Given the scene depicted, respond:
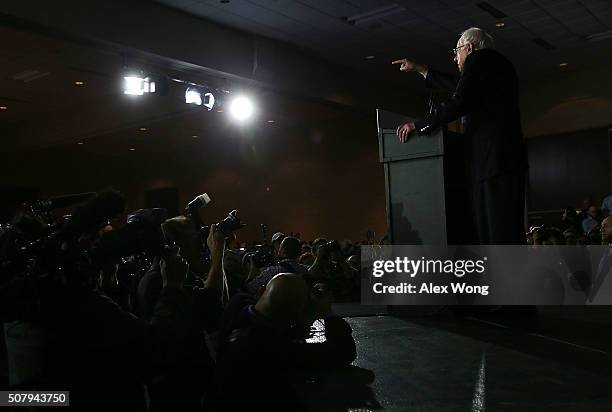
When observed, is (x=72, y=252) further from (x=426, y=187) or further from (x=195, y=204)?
(x=426, y=187)

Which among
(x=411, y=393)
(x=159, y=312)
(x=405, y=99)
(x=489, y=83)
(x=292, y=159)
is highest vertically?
(x=405, y=99)

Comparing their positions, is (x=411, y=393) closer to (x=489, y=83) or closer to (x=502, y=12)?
(x=489, y=83)

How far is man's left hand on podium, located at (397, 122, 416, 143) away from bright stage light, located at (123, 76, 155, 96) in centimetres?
581

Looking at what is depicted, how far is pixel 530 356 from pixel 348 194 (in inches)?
445

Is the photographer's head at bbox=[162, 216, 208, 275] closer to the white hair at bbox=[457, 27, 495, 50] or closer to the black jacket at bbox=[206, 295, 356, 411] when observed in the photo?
the black jacket at bbox=[206, 295, 356, 411]

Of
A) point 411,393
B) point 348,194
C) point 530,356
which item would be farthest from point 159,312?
point 348,194

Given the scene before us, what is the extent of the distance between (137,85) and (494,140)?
20.9 ft

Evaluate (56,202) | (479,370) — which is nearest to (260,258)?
(56,202)

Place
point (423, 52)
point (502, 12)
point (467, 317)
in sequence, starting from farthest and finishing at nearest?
point (423, 52), point (502, 12), point (467, 317)

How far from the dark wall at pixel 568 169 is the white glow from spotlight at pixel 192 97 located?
21.7 ft

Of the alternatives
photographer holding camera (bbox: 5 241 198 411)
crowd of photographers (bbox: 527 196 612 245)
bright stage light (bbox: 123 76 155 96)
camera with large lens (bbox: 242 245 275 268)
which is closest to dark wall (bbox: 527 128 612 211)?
crowd of photographers (bbox: 527 196 612 245)

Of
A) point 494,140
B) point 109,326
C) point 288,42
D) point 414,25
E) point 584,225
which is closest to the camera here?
point 109,326

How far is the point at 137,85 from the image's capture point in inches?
317

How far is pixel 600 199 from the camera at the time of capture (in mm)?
10750
